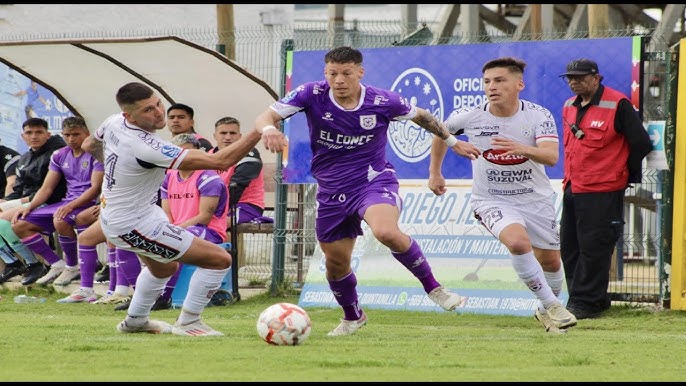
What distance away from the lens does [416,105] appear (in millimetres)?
13445

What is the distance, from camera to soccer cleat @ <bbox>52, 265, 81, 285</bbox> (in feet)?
51.4

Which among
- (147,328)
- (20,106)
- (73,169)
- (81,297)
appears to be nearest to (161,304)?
(81,297)

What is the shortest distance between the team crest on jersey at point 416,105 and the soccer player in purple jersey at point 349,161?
311 cm

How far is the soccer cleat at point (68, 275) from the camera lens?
15680 mm

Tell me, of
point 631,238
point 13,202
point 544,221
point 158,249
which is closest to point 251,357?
point 158,249

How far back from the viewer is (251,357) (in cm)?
810

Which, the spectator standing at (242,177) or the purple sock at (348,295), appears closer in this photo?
the purple sock at (348,295)

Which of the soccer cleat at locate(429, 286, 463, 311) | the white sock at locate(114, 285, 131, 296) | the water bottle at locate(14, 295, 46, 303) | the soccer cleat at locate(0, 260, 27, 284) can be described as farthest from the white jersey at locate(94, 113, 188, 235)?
the soccer cleat at locate(0, 260, 27, 284)

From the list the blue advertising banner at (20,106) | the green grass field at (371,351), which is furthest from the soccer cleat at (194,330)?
the blue advertising banner at (20,106)

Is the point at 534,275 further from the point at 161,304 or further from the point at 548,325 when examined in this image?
the point at 161,304

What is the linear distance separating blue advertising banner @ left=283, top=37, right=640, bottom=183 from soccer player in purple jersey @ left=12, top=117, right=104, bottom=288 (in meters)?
2.65

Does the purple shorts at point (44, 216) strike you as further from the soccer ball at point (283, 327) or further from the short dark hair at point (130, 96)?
the soccer ball at point (283, 327)

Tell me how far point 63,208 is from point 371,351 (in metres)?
7.60

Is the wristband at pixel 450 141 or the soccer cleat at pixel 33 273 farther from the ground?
the wristband at pixel 450 141
